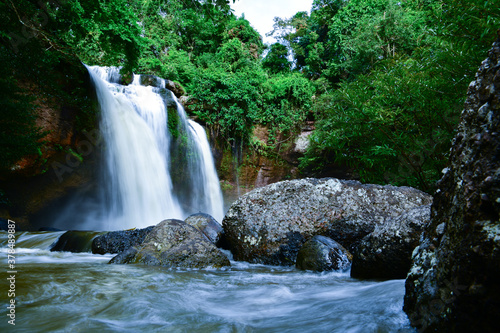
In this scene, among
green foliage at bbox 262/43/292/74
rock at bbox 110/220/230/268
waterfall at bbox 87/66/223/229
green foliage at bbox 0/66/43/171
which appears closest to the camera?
rock at bbox 110/220/230/268

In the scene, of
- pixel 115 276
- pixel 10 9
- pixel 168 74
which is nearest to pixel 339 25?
pixel 168 74

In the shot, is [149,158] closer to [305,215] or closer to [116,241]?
[116,241]

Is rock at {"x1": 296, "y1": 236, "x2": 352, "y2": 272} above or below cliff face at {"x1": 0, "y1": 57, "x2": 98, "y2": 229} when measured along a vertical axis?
below

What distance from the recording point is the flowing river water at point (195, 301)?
186 cm

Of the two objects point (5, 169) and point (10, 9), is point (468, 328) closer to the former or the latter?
point (10, 9)

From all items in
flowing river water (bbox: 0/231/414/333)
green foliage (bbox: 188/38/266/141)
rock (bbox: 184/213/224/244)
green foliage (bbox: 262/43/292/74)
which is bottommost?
flowing river water (bbox: 0/231/414/333)

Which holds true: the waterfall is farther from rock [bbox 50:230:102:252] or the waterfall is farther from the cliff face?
rock [bbox 50:230:102:252]

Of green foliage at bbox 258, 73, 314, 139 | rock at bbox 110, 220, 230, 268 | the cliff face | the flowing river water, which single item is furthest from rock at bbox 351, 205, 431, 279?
green foliage at bbox 258, 73, 314, 139

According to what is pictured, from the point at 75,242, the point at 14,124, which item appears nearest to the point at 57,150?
the point at 14,124

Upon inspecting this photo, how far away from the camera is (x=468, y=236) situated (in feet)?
3.81

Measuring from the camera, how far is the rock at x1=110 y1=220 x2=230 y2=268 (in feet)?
12.9

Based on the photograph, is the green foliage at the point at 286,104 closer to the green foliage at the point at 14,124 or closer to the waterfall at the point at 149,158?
the waterfall at the point at 149,158

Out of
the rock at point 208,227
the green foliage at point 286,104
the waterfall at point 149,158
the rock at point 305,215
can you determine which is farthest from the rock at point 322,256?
the green foliage at point 286,104

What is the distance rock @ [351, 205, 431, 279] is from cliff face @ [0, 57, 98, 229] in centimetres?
869
